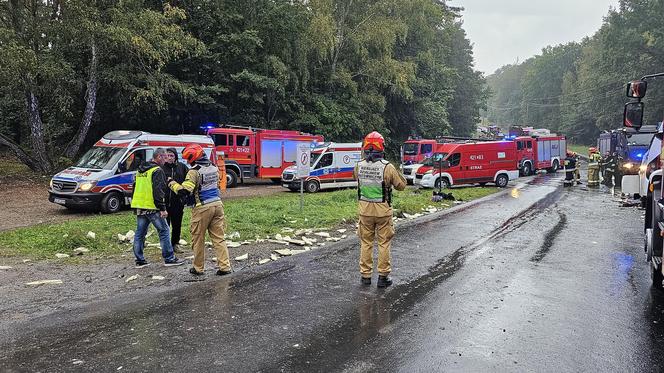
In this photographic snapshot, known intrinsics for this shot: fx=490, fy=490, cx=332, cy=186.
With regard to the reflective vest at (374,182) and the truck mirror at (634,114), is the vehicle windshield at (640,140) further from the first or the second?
the reflective vest at (374,182)

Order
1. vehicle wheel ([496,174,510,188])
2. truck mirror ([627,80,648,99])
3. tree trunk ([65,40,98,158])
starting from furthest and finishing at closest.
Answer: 1. vehicle wheel ([496,174,510,188])
2. tree trunk ([65,40,98,158])
3. truck mirror ([627,80,648,99])

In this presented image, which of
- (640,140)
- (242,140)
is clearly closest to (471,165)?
(640,140)

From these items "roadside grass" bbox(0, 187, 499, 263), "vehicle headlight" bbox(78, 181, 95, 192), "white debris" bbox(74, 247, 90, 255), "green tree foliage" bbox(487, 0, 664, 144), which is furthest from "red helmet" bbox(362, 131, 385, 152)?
"green tree foliage" bbox(487, 0, 664, 144)

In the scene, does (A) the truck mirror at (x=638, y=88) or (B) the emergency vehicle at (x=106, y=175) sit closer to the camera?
(A) the truck mirror at (x=638, y=88)

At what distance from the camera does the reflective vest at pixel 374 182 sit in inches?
254

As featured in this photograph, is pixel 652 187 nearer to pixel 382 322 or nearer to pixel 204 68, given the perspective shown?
pixel 382 322

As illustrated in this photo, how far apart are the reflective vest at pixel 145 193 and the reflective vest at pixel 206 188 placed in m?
0.96

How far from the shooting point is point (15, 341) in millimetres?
4605

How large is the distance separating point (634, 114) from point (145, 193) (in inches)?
276

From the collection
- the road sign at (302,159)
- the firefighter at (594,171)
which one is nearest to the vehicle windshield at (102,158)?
the road sign at (302,159)

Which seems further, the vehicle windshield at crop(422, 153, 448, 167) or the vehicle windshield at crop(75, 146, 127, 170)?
the vehicle windshield at crop(422, 153, 448, 167)

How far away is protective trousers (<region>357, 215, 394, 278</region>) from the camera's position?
255 inches

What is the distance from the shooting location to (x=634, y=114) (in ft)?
21.3

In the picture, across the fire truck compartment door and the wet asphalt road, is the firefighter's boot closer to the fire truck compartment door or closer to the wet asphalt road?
the wet asphalt road
